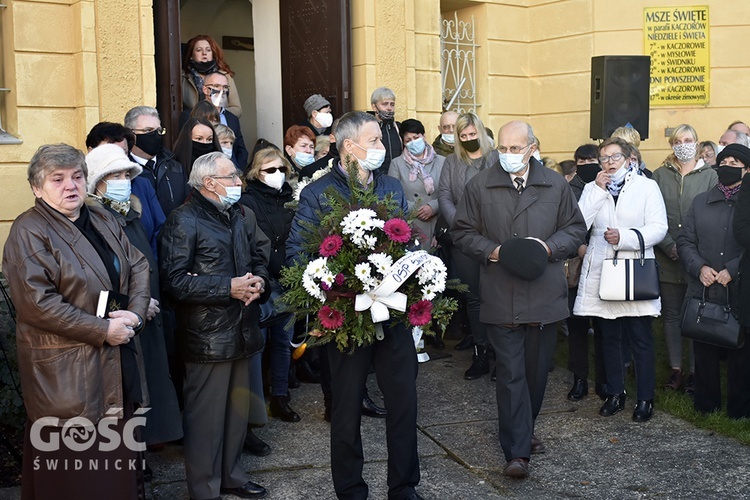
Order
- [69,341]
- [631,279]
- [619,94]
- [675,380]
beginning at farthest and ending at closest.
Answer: [619,94] < [675,380] < [631,279] < [69,341]

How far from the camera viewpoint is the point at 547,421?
6.87 metres

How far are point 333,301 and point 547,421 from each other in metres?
2.57

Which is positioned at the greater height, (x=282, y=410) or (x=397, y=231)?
(x=397, y=231)

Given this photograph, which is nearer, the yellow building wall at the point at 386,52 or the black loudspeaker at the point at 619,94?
the yellow building wall at the point at 386,52

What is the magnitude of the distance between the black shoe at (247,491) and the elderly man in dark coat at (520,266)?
4.79 ft

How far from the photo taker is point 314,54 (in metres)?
10.6

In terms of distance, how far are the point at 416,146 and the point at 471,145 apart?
0.66 m

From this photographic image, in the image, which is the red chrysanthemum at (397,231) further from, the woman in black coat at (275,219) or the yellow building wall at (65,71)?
the yellow building wall at (65,71)


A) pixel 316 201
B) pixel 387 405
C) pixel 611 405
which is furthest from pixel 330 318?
pixel 611 405

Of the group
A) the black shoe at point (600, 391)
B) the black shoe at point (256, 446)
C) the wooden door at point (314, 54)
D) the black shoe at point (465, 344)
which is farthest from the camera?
the wooden door at point (314, 54)

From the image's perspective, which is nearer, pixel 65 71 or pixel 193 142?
pixel 193 142

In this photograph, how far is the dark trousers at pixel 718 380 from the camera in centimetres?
680

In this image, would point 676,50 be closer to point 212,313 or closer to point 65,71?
point 65,71

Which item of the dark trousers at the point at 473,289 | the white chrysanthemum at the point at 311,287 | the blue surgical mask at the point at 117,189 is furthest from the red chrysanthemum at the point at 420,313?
the dark trousers at the point at 473,289
